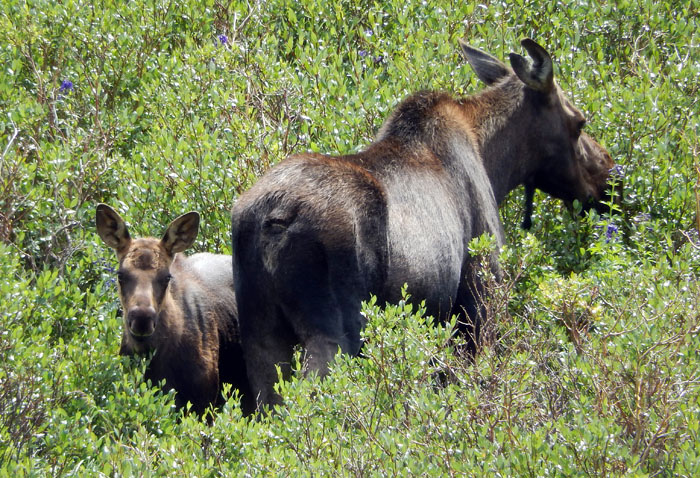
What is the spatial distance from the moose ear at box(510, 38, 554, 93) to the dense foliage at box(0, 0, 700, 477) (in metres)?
0.96

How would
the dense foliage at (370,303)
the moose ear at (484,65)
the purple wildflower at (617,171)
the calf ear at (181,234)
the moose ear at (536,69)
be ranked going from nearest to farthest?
the dense foliage at (370,303) → the calf ear at (181,234) → the moose ear at (536,69) → the purple wildflower at (617,171) → the moose ear at (484,65)

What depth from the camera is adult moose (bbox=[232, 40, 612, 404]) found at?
6398 millimetres

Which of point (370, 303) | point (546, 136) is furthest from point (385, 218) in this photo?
point (546, 136)

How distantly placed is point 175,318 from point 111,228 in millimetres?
770

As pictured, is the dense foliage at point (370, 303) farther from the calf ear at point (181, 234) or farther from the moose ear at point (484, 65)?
the calf ear at point (181, 234)

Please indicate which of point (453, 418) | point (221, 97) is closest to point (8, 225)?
point (221, 97)

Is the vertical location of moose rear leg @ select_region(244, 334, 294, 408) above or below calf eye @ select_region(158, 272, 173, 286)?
below

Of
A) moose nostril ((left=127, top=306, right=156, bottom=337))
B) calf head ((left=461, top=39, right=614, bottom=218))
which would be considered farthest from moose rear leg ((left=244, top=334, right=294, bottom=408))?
calf head ((left=461, top=39, right=614, bottom=218))

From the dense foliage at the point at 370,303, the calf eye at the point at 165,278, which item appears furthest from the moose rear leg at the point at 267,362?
the calf eye at the point at 165,278

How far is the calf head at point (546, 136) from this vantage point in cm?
866

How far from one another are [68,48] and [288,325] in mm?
5194

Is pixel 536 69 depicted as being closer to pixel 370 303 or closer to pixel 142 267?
pixel 370 303

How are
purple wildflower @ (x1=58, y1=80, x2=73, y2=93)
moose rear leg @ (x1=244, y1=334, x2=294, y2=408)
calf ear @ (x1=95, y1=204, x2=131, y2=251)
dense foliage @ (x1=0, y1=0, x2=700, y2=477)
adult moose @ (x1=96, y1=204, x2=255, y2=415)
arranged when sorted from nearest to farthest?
dense foliage @ (x1=0, y1=0, x2=700, y2=477) < moose rear leg @ (x1=244, y1=334, x2=294, y2=408) < adult moose @ (x1=96, y1=204, x2=255, y2=415) < calf ear @ (x1=95, y1=204, x2=131, y2=251) < purple wildflower @ (x1=58, y1=80, x2=73, y2=93)

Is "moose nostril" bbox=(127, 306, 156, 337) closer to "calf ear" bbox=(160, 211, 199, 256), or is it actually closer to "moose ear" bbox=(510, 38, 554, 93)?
"calf ear" bbox=(160, 211, 199, 256)
